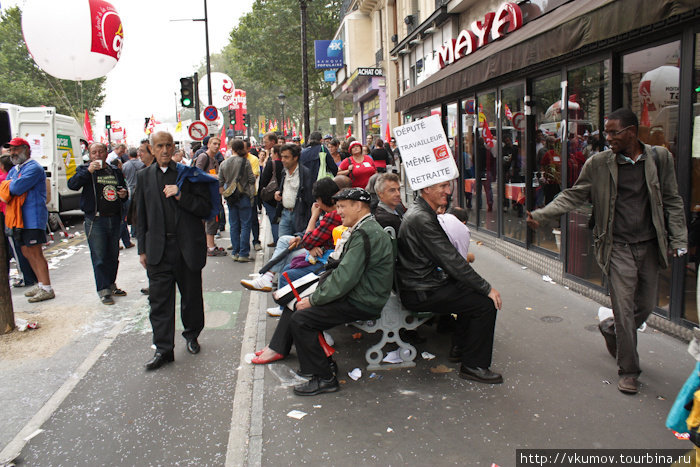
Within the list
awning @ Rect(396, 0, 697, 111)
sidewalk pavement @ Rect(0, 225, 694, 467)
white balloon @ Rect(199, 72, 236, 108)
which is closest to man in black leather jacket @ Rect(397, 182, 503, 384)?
sidewalk pavement @ Rect(0, 225, 694, 467)

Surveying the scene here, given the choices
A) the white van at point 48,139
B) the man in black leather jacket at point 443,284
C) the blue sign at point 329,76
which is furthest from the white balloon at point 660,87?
the blue sign at point 329,76

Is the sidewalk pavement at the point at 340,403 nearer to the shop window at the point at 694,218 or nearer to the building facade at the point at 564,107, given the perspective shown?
the shop window at the point at 694,218

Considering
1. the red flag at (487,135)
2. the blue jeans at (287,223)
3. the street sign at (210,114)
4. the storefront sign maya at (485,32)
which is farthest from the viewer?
the street sign at (210,114)

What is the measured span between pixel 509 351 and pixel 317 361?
1.83 meters

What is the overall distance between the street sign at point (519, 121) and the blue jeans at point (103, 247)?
5.76 meters

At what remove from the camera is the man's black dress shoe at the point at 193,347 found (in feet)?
17.6

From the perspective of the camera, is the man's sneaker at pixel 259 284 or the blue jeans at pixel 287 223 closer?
the man's sneaker at pixel 259 284

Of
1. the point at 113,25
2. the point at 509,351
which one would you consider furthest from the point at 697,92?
the point at 113,25

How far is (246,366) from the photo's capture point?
16.4 ft

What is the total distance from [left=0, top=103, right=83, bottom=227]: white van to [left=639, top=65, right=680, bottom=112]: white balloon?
40.6 feet

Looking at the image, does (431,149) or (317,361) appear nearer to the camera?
(317,361)

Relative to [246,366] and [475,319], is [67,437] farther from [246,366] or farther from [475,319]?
[475,319]

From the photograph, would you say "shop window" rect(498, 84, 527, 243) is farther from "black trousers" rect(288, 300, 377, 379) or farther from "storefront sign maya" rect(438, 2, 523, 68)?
"black trousers" rect(288, 300, 377, 379)

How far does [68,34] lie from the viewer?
24.5ft
